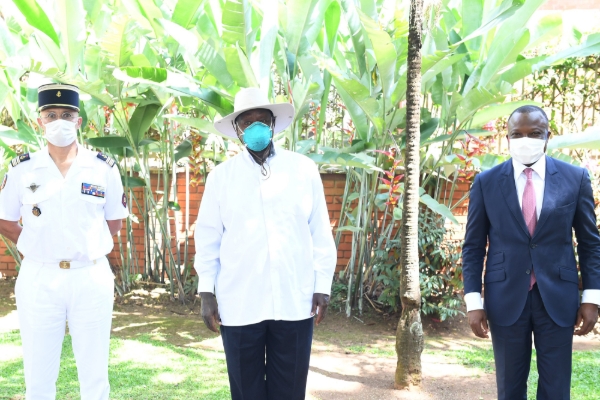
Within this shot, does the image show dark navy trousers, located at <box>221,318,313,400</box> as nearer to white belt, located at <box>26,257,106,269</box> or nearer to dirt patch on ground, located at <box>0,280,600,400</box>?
white belt, located at <box>26,257,106,269</box>

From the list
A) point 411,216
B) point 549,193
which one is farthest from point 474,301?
point 411,216

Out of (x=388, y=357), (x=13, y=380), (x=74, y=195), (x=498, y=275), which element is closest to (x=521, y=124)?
(x=498, y=275)

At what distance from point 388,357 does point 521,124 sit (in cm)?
270

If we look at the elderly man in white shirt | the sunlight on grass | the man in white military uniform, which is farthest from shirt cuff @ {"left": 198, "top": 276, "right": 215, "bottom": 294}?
the sunlight on grass

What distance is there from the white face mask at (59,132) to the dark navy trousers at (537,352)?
2.22 meters

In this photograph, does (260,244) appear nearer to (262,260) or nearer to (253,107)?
(262,260)

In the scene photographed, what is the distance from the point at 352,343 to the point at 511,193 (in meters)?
2.91

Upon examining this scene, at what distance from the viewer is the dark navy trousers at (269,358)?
2.79 meters

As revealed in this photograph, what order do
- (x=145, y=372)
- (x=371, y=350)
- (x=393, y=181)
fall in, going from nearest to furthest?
1. (x=145, y=372)
2. (x=393, y=181)
3. (x=371, y=350)

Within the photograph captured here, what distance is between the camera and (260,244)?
2.77 metres

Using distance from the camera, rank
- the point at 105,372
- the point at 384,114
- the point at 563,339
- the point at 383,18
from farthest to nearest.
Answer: the point at 383,18 → the point at 384,114 → the point at 105,372 → the point at 563,339

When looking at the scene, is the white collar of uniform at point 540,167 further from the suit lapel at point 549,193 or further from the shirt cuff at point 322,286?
the shirt cuff at point 322,286

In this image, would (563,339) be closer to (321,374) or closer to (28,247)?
(321,374)

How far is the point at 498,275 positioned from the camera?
9.18 ft
